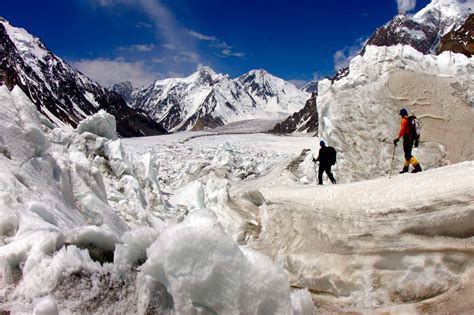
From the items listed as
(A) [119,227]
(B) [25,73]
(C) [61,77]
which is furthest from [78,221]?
(C) [61,77]

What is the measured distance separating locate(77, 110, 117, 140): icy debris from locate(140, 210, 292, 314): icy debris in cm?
1306

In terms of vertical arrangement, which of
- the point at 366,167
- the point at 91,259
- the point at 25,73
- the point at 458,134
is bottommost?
the point at 91,259

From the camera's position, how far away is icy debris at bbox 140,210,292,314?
3979 millimetres

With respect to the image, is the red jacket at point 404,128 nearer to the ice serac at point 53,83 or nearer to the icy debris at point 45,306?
the icy debris at point 45,306

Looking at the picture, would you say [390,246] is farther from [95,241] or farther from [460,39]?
[460,39]

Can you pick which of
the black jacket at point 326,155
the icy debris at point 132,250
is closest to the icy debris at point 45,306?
the icy debris at point 132,250

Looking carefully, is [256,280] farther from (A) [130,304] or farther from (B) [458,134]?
(B) [458,134]

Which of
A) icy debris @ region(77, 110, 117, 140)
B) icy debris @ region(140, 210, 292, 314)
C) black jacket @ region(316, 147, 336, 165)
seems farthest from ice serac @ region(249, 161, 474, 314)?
icy debris @ region(77, 110, 117, 140)

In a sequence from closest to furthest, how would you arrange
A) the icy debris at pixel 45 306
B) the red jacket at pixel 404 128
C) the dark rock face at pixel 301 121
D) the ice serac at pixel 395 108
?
the icy debris at pixel 45 306 < the red jacket at pixel 404 128 < the ice serac at pixel 395 108 < the dark rock face at pixel 301 121

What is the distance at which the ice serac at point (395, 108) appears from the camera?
12.2m

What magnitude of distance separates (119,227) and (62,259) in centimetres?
527

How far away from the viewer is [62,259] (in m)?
4.01

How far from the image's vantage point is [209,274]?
399cm

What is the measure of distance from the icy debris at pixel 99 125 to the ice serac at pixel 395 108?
785 centimetres
